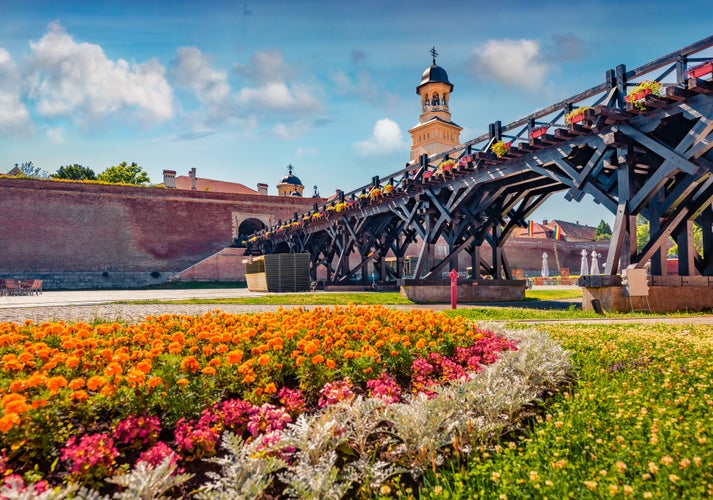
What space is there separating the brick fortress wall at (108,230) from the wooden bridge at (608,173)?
105 ft

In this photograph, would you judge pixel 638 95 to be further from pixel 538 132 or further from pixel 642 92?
pixel 538 132

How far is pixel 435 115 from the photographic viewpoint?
2447 inches

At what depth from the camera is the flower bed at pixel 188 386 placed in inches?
96.6

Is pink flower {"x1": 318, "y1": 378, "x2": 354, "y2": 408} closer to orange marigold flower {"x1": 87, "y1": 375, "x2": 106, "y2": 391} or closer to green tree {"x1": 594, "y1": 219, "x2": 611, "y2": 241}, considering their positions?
orange marigold flower {"x1": 87, "y1": 375, "x2": 106, "y2": 391}

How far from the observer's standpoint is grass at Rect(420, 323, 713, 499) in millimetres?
2299

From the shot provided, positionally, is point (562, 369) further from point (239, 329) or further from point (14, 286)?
point (14, 286)

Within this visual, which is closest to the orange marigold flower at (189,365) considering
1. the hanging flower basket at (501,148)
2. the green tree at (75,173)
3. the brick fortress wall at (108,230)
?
the hanging flower basket at (501,148)

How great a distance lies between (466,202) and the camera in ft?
48.3

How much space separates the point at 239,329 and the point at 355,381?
1680 mm

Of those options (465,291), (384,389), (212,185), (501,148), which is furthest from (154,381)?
(212,185)

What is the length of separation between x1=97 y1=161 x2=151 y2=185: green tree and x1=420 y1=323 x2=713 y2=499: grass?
65.5 meters

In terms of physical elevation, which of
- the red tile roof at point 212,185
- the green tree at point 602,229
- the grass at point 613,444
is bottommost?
the grass at point 613,444

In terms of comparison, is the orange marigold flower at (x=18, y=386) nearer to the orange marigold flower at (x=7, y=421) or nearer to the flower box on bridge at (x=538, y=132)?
the orange marigold flower at (x=7, y=421)

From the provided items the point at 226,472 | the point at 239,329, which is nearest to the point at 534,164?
the point at 239,329
